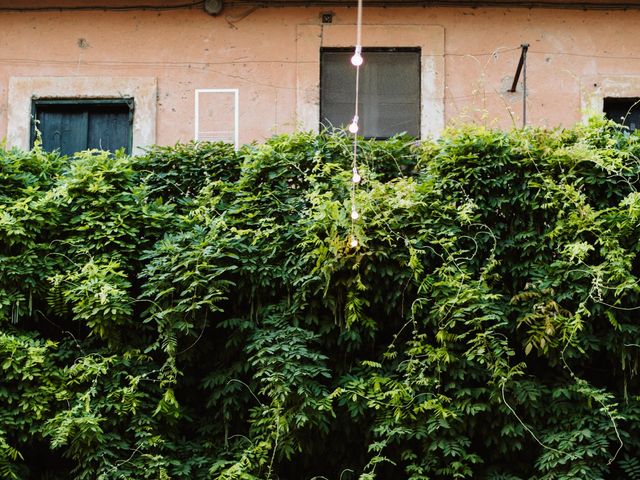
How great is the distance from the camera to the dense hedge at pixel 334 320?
7.77 m

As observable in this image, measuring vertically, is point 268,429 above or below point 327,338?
below

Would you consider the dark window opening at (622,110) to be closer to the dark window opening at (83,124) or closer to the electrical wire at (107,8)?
the electrical wire at (107,8)

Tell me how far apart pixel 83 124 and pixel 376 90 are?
3.28m

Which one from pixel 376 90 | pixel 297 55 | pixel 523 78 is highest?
pixel 297 55

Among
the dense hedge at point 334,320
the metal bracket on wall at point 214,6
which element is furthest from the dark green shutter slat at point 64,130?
the dense hedge at point 334,320

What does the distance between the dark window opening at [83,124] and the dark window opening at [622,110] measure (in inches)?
207

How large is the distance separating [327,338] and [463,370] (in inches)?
45.1

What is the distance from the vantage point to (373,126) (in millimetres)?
10938

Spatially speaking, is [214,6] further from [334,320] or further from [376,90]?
[334,320]

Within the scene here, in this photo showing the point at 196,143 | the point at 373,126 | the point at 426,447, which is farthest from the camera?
the point at 373,126

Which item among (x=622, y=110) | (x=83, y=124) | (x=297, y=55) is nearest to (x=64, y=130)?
(x=83, y=124)

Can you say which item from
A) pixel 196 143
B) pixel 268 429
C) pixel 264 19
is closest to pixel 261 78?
pixel 264 19

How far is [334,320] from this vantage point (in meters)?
8.18

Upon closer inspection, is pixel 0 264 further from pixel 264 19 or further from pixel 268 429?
pixel 264 19
